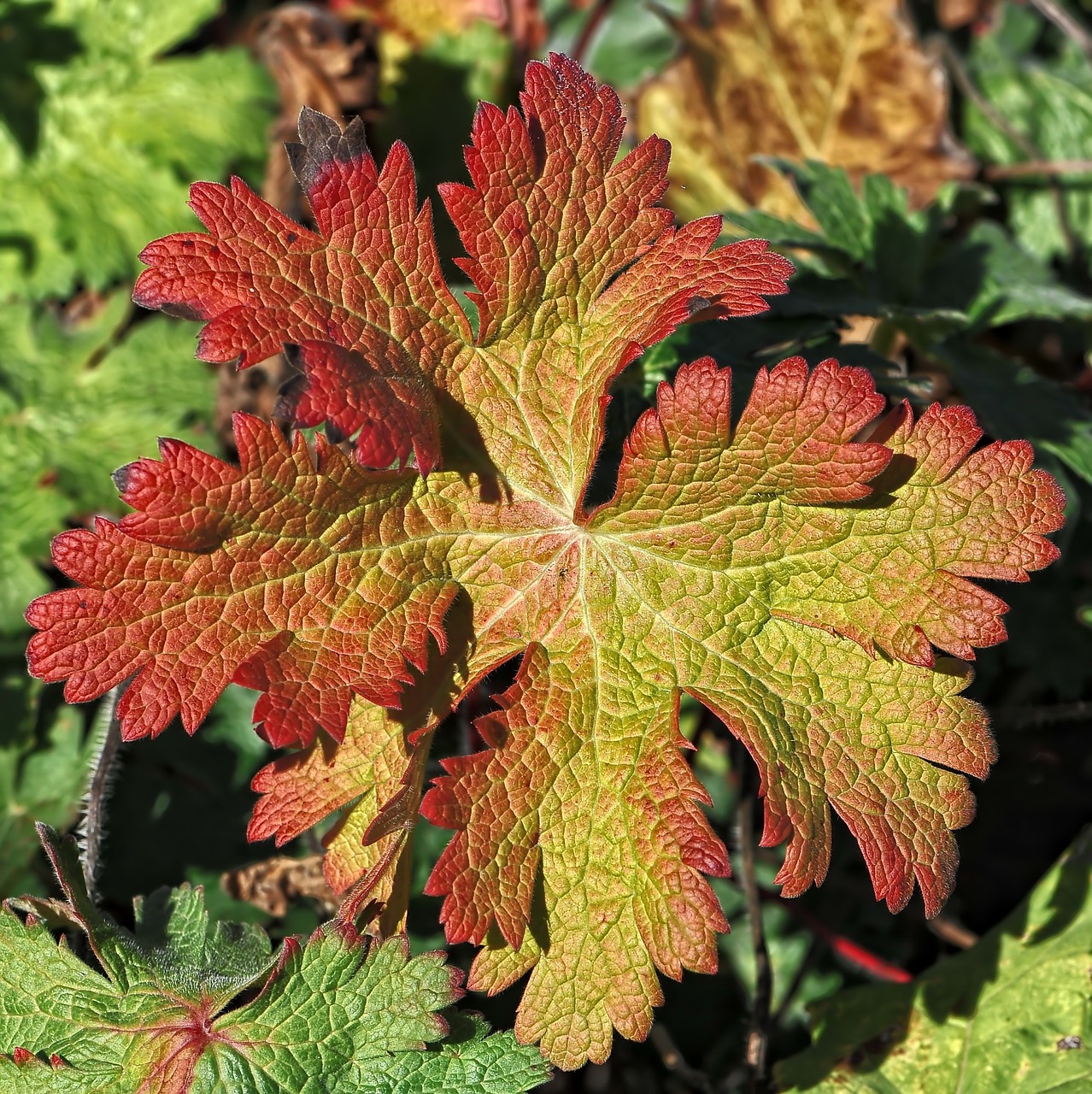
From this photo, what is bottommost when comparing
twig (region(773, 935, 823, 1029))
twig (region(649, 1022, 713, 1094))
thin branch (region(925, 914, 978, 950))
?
twig (region(649, 1022, 713, 1094))

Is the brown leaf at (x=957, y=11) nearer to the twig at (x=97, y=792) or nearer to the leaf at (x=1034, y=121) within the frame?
the leaf at (x=1034, y=121)

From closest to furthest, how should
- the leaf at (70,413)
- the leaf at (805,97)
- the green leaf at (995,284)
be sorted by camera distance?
1. the green leaf at (995,284)
2. the leaf at (70,413)
3. the leaf at (805,97)

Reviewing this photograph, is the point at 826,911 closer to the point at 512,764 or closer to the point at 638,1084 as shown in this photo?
the point at 638,1084

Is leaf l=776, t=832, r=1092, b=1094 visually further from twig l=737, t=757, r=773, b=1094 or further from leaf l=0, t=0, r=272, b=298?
leaf l=0, t=0, r=272, b=298

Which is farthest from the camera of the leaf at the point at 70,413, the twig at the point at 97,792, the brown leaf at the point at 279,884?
the leaf at the point at 70,413

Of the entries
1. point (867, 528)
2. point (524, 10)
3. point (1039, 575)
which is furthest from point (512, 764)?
point (524, 10)

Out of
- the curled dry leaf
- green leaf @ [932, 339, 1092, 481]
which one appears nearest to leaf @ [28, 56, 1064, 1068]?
green leaf @ [932, 339, 1092, 481]

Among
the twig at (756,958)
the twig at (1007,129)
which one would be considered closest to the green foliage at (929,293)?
the twig at (1007,129)
